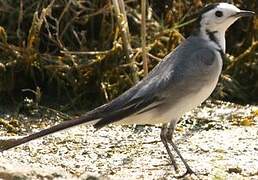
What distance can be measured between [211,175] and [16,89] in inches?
85.6

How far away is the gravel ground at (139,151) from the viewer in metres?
5.14

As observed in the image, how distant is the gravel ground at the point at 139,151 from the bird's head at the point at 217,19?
72 cm

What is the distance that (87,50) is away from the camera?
690 cm

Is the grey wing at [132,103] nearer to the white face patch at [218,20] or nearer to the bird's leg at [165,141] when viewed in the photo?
the bird's leg at [165,141]

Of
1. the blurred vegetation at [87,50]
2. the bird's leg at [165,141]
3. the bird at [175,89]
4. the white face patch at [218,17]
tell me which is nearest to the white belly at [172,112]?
the bird at [175,89]

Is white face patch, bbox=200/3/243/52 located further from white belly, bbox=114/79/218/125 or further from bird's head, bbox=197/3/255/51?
white belly, bbox=114/79/218/125

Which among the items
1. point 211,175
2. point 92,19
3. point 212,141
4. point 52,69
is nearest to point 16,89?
point 52,69

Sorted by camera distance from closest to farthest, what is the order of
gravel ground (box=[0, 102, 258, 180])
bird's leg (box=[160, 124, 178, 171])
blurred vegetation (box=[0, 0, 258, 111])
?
1. gravel ground (box=[0, 102, 258, 180])
2. bird's leg (box=[160, 124, 178, 171])
3. blurred vegetation (box=[0, 0, 258, 111])

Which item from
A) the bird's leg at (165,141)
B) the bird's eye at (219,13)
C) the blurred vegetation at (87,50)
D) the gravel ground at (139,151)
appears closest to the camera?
the gravel ground at (139,151)

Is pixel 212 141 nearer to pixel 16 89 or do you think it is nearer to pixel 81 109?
pixel 81 109

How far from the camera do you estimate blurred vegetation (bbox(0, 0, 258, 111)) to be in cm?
666

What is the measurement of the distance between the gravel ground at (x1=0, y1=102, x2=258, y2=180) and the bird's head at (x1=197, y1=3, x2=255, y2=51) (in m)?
0.72

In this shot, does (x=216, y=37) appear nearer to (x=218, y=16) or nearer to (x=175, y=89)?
(x=218, y=16)

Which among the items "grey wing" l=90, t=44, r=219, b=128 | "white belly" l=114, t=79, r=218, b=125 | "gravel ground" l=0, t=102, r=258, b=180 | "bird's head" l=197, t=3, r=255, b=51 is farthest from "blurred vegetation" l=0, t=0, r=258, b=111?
"white belly" l=114, t=79, r=218, b=125
